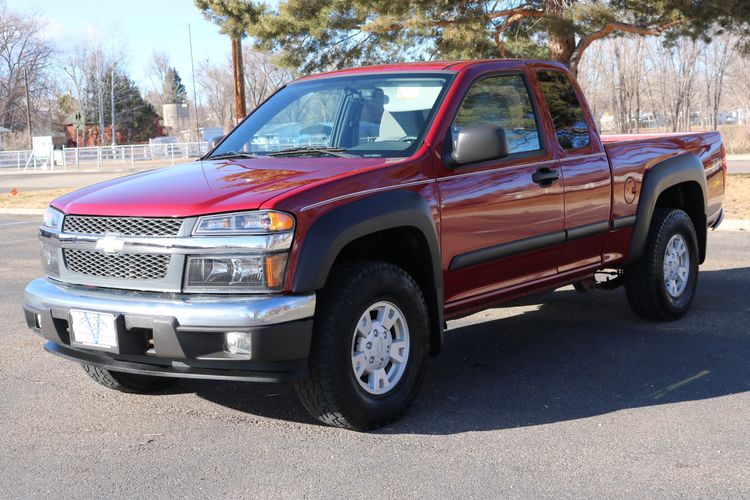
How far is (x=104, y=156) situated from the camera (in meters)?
51.1

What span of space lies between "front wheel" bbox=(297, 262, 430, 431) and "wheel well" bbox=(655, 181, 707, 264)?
10.3ft

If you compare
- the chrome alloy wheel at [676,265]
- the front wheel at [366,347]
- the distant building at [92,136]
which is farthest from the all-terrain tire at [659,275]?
the distant building at [92,136]

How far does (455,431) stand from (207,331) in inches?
52.6

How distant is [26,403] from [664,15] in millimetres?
17133

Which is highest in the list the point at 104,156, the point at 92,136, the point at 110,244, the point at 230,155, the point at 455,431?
the point at 92,136

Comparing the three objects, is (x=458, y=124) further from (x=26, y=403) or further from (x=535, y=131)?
(x=26, y=403)

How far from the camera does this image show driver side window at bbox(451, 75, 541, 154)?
5320 mm

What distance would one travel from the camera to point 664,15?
19.2 m

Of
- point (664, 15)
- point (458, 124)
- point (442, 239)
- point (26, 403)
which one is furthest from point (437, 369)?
point (664, 15)

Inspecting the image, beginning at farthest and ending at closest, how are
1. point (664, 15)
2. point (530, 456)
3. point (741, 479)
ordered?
point (664, 15), point (530, 456), point (741, 479)

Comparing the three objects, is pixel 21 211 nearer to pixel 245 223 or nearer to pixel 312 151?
pixel 312 151

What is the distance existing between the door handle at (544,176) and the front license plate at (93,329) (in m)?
2.59

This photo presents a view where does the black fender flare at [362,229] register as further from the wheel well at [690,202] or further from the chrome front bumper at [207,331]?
the wheel well at [690,202]

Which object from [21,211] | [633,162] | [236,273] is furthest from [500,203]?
[21,211]
